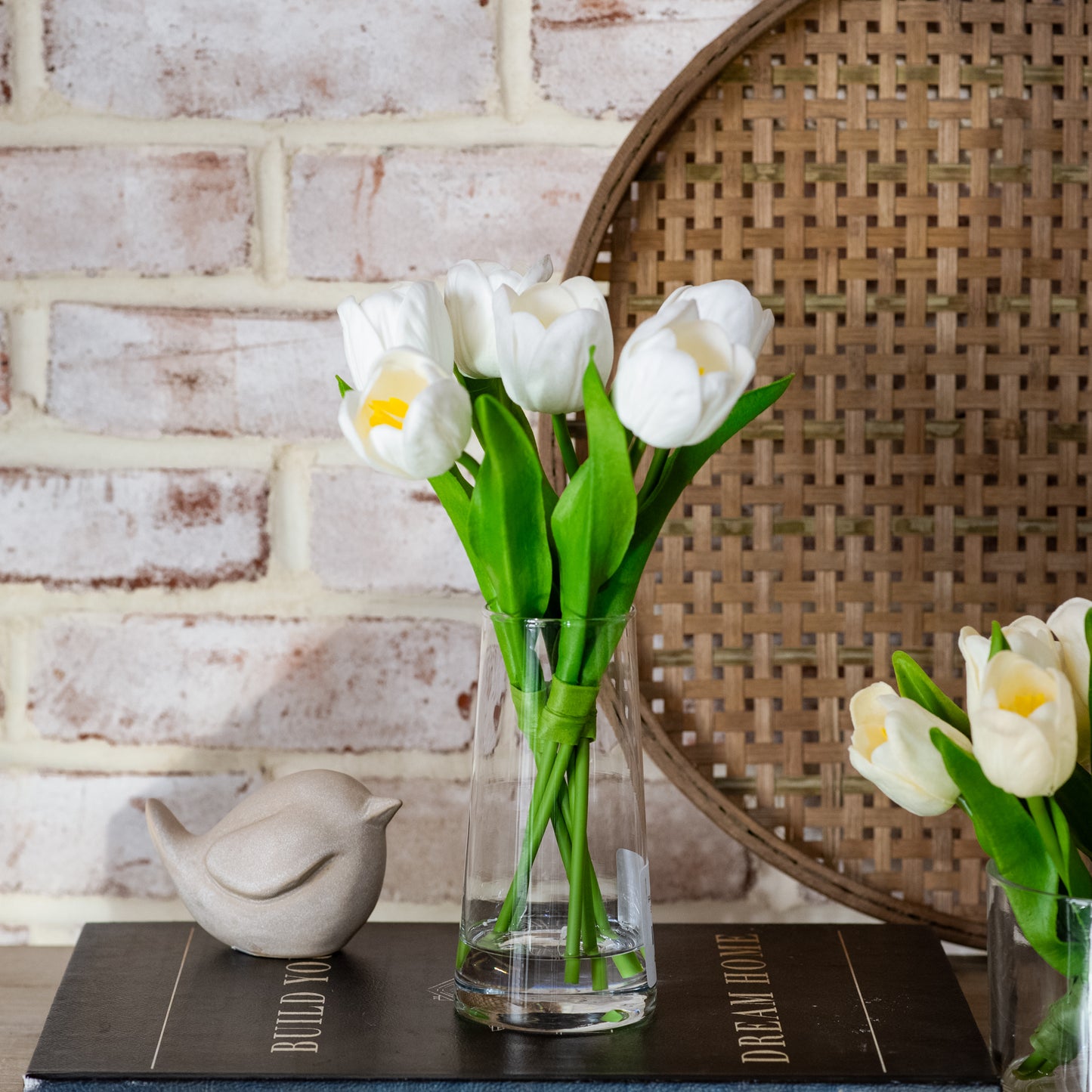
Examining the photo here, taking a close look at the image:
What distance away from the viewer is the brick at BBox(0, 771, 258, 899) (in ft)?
2.70

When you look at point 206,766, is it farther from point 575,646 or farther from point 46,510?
point 575,646

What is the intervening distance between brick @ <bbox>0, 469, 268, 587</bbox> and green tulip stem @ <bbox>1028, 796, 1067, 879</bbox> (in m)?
0.50

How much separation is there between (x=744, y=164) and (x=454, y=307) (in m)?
0.28

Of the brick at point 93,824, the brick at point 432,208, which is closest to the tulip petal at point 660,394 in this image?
the brick at point 432,208

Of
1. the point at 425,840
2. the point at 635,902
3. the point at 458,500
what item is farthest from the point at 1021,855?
the point at 425,840

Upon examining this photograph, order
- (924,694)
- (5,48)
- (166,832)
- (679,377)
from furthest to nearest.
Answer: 1. (5,48)
2. (166,832)
3. (924,694)
4. (679,377)

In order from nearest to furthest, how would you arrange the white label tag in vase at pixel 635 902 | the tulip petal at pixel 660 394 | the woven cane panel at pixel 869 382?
the tulip petal at pixel 660 394 < the white label tag in vase at pixel 635 902 < the woven cane panel at pixel 869 382

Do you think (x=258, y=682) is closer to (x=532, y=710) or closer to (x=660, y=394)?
(x=532, y=710)

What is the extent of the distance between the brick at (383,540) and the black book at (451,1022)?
0.23 metres

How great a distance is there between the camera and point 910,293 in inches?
29.4

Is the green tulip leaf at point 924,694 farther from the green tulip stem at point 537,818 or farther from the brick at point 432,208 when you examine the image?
the brick at point 432,208

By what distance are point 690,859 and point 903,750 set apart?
0.32m

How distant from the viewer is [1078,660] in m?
0.54

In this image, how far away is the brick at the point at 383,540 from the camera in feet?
2.67
